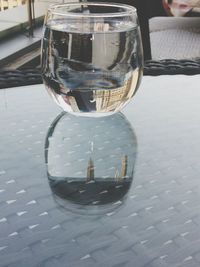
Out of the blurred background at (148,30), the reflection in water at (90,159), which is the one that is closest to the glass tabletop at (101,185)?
the reflection in water at (90,159)

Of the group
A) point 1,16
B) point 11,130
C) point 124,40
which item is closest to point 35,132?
point 11,130

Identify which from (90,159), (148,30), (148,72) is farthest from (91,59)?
(148,30)

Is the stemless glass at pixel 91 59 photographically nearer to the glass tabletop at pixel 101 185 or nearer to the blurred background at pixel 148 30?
the glass tabletop at pixel 101 185

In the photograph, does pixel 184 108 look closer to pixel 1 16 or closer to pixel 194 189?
pixel 194 189

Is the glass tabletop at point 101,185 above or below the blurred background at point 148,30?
above

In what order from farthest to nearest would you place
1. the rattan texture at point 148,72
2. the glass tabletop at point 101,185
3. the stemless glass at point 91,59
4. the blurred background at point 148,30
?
the blurred background at point 148,30 → the rattan texture at point 148,72 → the stemless glass at point 91,59 → the glass tabletop at point 101,185

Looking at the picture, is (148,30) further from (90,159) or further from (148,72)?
(90,159)
